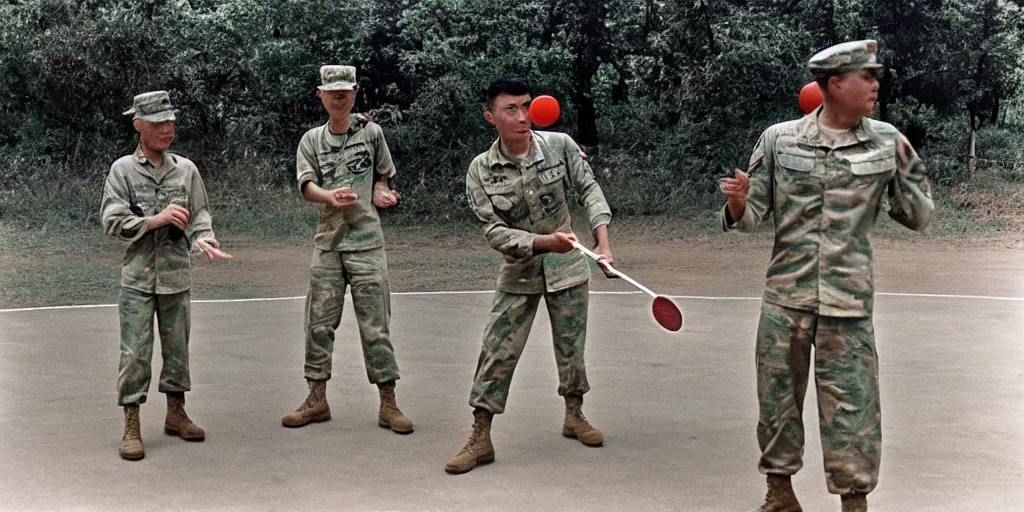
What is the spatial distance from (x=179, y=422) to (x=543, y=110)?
2.50 m

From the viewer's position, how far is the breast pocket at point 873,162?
15.0ft

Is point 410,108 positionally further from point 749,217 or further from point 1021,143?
point 749,217

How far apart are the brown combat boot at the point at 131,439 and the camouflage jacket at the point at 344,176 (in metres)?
1.33

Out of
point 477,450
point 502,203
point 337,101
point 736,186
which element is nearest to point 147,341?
point 337,101

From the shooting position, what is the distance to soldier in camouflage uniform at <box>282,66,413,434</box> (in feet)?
22.1

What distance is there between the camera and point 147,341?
6.24 metres

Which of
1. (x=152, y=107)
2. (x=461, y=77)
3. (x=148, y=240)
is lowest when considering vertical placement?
(x=461, y=77)

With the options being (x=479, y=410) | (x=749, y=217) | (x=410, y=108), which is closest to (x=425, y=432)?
(x=479, y=410)

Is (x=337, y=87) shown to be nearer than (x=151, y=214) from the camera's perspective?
No

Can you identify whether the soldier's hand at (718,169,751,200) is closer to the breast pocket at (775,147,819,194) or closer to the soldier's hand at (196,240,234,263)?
the breast pocket at (775,147,819,194)

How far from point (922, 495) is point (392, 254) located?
1179cm

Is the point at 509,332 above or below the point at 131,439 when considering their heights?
above

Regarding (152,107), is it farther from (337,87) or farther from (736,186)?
(736,186)

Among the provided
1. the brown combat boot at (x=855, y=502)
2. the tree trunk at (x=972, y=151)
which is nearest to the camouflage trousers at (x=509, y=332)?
the brown combat boot at (x=855, y=502)
